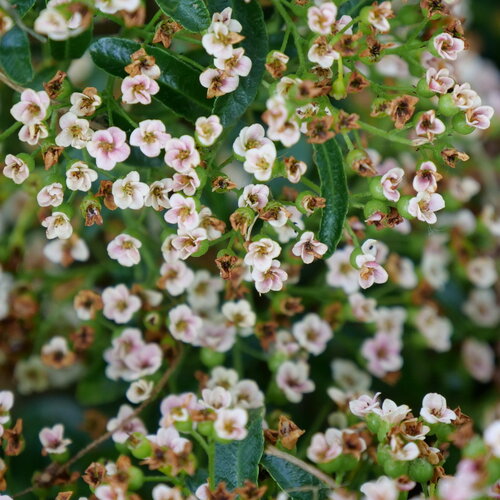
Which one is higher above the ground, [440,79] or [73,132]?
[440,79]

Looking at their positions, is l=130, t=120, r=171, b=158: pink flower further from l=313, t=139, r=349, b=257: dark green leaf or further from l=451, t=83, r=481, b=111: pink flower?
l=451, t=83, r=481, b=111: pink flower

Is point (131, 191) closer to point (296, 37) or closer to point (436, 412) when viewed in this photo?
point (296, 37)

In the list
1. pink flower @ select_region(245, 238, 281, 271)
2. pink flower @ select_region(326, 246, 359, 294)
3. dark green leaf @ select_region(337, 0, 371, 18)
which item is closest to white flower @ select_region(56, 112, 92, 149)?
pink flower @ select_region(245, 238, 281, 271)

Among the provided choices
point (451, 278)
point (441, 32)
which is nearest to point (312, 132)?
point (441, 32)

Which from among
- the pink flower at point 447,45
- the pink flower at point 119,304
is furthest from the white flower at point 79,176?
the pink flower at point 447,45

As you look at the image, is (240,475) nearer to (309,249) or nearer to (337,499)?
(337,499)

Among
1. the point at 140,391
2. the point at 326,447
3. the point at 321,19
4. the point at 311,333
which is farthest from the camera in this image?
the point at 311,333

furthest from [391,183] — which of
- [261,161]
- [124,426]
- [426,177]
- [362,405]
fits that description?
[124,426]
